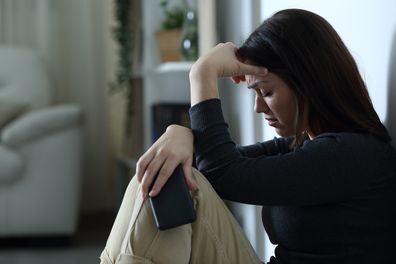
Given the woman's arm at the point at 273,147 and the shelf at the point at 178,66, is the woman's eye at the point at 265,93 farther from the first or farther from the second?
the shelf at the point at 178,66

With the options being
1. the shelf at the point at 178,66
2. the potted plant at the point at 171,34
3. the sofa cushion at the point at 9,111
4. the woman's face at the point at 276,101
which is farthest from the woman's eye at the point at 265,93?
the sofa cushion at the point at 9,111

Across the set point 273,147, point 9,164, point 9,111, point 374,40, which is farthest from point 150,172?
point 9,111

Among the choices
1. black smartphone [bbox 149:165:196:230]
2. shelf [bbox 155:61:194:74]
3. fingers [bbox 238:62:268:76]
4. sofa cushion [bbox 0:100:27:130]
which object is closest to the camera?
black smartphone [bbox 149:165:196:230]

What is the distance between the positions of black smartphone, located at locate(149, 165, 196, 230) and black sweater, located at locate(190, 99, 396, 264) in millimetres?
76

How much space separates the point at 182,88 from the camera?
111 inches

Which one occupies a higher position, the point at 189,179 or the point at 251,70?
the point at 251,70

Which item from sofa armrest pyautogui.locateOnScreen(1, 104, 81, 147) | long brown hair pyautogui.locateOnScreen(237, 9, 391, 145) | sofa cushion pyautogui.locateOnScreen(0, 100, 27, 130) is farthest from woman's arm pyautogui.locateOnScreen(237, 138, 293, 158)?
sofa cushion pyautogui.locateOnScreen(0, 100, 27, 130)

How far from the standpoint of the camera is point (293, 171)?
95cm

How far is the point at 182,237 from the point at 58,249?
1902 millimetres

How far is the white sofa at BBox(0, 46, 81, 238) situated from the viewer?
268cm

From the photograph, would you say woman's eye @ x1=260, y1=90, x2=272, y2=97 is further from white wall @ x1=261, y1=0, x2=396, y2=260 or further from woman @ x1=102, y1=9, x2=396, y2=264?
white wall @ x1=261, y1=0, x2=396, y2=260

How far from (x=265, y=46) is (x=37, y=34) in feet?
8.67

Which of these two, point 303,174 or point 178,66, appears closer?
point 303,174

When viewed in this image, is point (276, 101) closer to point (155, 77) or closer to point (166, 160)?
point (166, 160)
